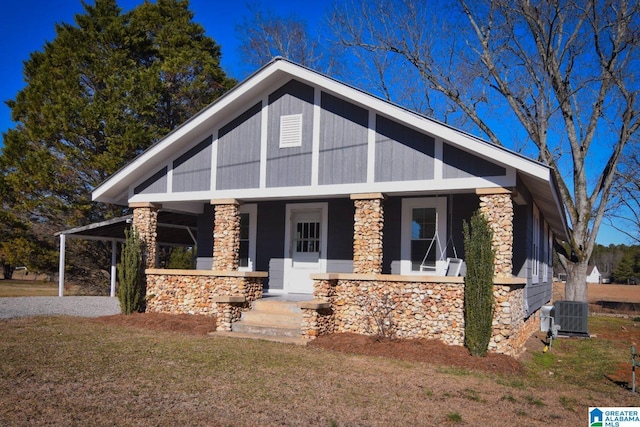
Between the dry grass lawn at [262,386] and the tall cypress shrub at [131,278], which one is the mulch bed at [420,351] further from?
the tall cypress shrub at [131,278]

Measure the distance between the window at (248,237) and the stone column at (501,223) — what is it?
7.00 meters

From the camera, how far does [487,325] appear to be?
9.86m

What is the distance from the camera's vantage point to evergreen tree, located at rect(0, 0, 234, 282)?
23.9 m

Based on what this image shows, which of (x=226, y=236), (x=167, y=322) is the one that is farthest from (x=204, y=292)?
(x=226, y=236)

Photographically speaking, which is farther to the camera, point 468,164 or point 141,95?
point 141,95

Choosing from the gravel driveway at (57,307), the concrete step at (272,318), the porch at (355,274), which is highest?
the porch at (355,274)

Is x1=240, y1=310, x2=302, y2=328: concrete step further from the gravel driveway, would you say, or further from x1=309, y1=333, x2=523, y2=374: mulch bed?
the gravel driveway

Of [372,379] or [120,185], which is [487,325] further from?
[120,185]

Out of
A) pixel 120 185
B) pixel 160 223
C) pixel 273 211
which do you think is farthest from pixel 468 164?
pixel 160 223

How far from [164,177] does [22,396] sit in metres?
8.78

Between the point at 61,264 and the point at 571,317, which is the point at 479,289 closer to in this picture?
the point at 571,317

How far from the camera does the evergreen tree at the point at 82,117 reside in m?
23.9

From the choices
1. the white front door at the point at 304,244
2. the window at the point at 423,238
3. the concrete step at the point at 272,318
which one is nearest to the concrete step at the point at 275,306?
the concrete step at the point at 272,318

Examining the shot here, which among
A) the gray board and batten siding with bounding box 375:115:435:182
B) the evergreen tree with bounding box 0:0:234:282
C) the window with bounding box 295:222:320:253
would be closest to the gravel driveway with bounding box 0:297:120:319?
the window with bounding box 295:222:320:253
